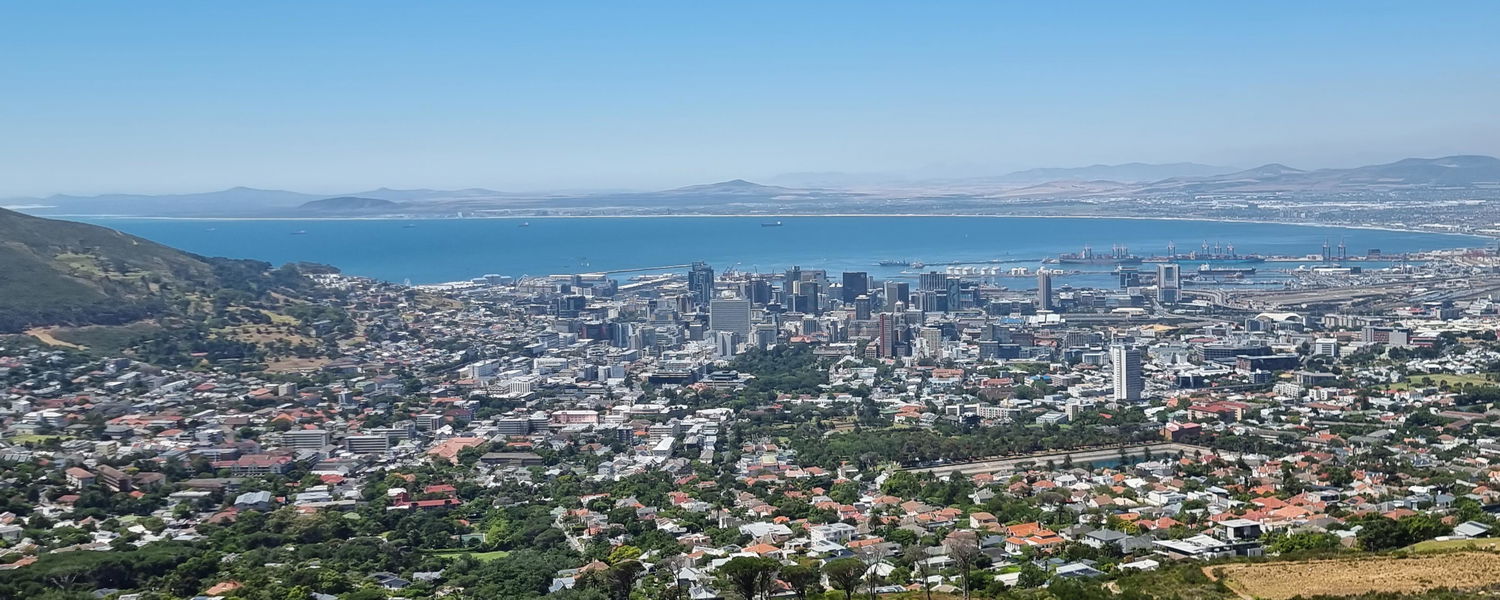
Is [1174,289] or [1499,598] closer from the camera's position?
[1499,598]

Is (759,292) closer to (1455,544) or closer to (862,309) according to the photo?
(862,309)

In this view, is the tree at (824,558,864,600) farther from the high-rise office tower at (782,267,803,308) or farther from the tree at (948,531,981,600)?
the high-rise office tower at (782,267,803,308)

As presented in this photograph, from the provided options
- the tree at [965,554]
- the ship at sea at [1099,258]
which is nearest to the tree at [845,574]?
the tree at [965,554]

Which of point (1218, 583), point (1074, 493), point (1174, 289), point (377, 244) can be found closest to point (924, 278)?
point (1174, 289)

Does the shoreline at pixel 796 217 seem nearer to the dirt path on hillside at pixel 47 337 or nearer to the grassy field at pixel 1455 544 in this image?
the dirt path on hillside at pixel 47 337

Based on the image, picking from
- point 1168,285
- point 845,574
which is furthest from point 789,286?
point 845,574

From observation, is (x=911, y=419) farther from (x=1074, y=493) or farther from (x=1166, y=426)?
(x=1074, y=493)
